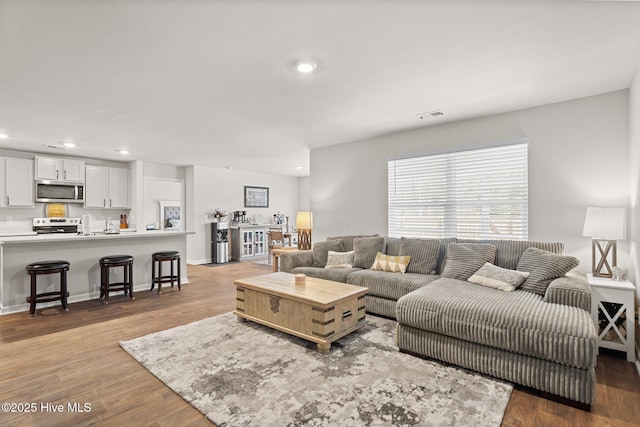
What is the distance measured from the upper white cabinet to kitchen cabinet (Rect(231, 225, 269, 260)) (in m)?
3.47

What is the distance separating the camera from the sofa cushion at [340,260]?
440 cm

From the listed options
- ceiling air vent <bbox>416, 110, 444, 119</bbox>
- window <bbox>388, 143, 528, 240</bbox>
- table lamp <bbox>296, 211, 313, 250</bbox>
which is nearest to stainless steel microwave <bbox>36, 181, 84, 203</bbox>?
table lamp <bbox>296, 211, 313, 250</bbox>

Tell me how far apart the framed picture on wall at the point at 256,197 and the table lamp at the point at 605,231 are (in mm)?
7401

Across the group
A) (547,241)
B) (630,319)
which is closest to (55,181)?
(547,241)

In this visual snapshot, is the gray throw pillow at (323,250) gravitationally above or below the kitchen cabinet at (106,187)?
below

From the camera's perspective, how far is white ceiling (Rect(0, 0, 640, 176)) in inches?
74.0

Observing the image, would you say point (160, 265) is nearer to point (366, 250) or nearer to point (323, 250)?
point (323, 250)

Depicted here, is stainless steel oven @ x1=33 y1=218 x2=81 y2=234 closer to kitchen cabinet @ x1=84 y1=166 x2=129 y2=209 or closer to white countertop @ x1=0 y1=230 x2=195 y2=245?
kitchen cabinet @ x1=84 y1=166 x2=129 y2=209

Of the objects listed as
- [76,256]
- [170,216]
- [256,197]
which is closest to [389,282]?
[76,256]

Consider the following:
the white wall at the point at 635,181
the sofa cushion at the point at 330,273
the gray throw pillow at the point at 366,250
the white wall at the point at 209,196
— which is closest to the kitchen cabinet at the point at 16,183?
the white wall at the point at 209,196

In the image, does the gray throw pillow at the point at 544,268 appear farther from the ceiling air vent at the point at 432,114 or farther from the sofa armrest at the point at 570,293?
the ceiling air vent at the point at 432,114

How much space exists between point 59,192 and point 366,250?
611cm

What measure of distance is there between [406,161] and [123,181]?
619 centimetres

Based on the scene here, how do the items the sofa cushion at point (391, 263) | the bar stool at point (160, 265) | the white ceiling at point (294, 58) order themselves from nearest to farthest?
the white ceiling at point (294, 58)
the sofa cushion at point (391, 263)
the bar stool at point (160, 265)
